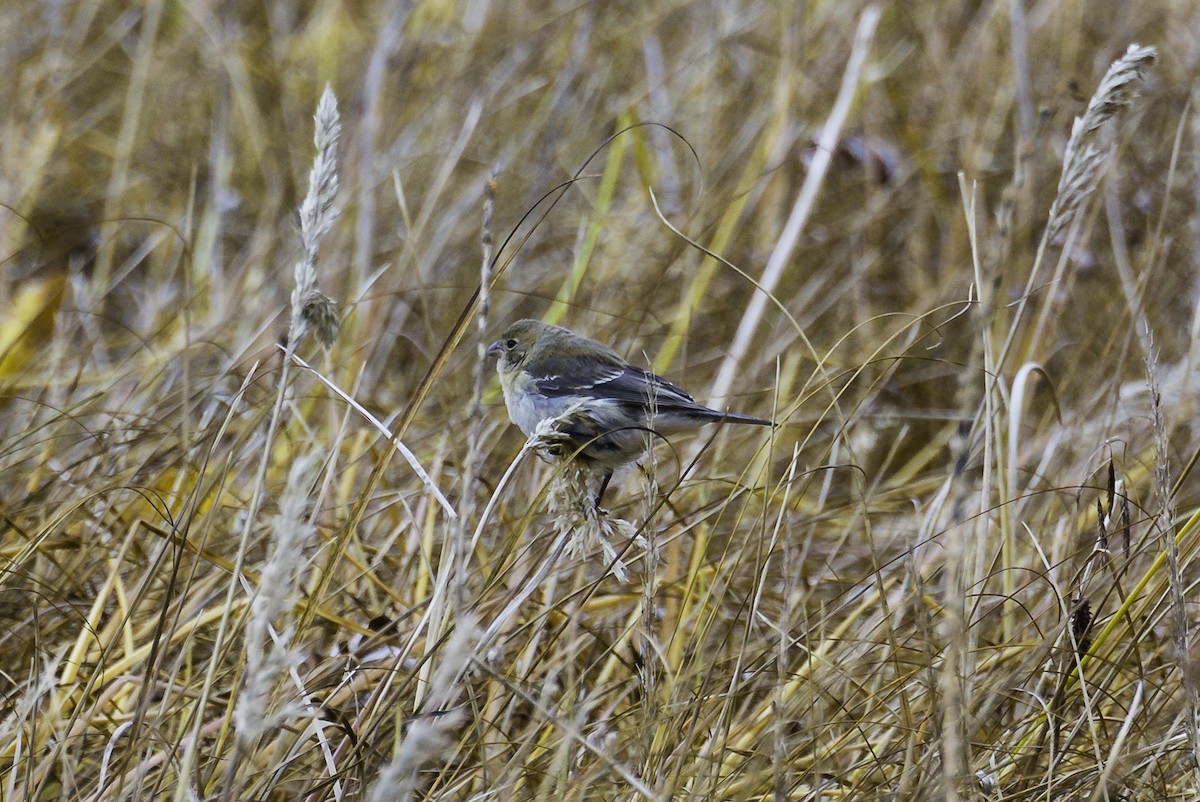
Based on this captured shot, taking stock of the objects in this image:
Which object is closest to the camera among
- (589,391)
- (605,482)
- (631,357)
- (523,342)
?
(605,482)

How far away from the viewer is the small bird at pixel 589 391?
9.29 ft

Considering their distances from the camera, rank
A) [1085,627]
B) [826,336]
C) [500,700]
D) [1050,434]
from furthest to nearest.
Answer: [826,336] → [1050,434] → [500,700] → [1085,627]

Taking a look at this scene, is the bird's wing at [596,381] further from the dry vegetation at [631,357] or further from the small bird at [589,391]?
the dry vegetation at [631,357]

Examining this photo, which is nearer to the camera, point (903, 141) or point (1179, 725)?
point (1179, 725)

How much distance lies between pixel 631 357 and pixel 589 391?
781 millimetres

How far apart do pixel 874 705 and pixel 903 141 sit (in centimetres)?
355

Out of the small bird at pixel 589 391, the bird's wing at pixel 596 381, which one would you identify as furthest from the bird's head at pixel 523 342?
the bird's wing at pixel 596 381

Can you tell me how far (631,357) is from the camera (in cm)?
398

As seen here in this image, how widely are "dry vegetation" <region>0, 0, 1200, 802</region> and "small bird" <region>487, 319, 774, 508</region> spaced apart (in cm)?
17

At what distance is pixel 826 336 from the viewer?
4.49 m

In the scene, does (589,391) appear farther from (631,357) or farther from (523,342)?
(631,357)

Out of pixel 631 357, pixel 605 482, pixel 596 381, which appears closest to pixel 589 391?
pixel 596 381

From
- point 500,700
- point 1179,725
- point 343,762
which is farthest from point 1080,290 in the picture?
point 343,762

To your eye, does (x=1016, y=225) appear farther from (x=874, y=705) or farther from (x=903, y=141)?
(x=874, y=705)
